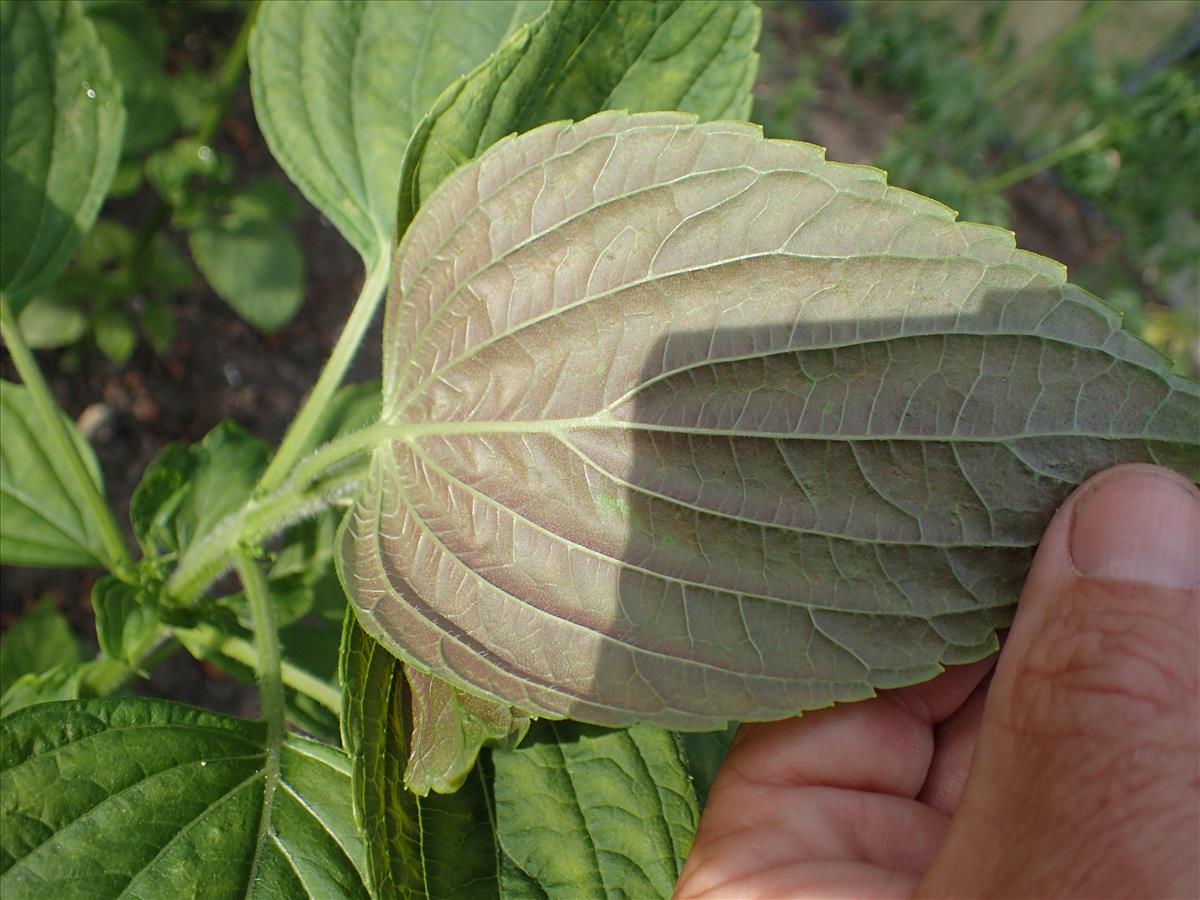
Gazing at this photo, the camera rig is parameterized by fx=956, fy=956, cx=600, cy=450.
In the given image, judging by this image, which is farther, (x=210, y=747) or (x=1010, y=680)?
(x=210, y=747)

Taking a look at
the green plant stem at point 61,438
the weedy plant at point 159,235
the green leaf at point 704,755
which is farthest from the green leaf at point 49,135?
the green leaf at point 704,755

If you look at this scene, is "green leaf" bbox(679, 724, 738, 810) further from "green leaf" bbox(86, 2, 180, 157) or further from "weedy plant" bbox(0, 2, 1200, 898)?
"green leaf" bbox(86, 2, 180, 157)

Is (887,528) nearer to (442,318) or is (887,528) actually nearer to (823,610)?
(823,610)

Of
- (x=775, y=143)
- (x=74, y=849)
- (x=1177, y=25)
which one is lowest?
(x=74, y=849)

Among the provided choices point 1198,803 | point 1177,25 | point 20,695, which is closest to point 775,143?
point 1198,803

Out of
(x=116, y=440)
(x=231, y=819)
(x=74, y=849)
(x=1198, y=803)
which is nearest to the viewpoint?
(x=1198, y=803)

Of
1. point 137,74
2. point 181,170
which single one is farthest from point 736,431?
point 137,74

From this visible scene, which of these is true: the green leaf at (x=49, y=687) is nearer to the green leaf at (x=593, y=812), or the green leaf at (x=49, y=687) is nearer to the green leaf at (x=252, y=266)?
the green leaf at (x=593, y=812)
